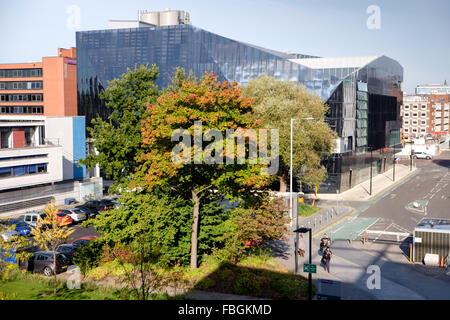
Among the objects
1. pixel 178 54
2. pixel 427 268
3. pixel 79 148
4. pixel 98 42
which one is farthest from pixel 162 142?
pixel 98 42

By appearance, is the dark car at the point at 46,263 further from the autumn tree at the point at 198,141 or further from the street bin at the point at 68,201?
the street bin at the point at 68,201

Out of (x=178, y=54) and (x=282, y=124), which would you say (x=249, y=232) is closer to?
(x=282, y=124)

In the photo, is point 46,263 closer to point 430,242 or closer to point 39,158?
point 39,158

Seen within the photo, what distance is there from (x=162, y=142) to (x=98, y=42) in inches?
1898

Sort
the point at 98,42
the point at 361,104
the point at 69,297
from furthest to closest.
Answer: the point at 98,42, the point at 361,104, the point at 69,297

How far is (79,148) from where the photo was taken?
5294 centimetres

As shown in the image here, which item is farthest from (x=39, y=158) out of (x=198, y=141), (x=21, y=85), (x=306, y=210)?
(x=21, y=85)

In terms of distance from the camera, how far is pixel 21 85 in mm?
79438

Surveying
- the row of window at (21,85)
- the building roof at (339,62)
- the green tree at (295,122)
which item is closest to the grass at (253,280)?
the green tree at (295,122)

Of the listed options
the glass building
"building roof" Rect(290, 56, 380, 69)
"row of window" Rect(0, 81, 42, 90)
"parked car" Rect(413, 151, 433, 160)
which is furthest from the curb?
"parked car" Rect(413, 151, 433, 160)

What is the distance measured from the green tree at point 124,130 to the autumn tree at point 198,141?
708 cm

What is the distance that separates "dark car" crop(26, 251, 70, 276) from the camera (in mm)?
26172

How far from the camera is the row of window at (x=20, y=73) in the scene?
77.6 m

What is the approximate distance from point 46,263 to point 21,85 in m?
61.1
